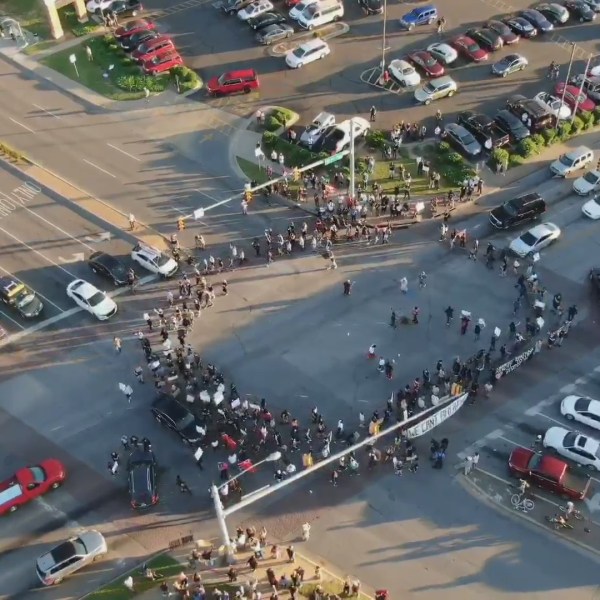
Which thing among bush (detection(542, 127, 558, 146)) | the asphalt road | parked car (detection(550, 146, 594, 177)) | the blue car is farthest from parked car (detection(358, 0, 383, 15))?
parked car (detection(550, 146, 594, 177))

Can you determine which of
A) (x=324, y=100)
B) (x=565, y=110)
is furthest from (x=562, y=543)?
(x=324, y=100)

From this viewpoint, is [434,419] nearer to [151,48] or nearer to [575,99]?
[575,99]

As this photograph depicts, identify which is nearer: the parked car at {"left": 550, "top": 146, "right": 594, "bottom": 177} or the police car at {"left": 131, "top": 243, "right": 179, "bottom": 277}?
the police car at {"left": 131, "top": 243, "right": 179, "bottom": 277}

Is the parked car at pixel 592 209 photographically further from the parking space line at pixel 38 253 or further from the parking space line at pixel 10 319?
the parking space line at pixel 10 319

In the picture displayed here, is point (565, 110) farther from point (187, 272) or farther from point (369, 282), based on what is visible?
point (187, 272)

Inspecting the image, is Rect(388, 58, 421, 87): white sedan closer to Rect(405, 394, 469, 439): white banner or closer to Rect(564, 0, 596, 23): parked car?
Rect(564, 0, 596, 23): parked car

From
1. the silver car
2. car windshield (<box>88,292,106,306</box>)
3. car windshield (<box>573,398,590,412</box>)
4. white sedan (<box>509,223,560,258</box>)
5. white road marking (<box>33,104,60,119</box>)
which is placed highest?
white road marking (<box>33,104,60,119</box>)

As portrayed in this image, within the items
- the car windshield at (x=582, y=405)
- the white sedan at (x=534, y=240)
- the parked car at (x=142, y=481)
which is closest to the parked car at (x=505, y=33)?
the white sedan at (x=534, y=240)

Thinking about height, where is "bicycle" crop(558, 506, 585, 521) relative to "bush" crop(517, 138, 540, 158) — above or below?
below
